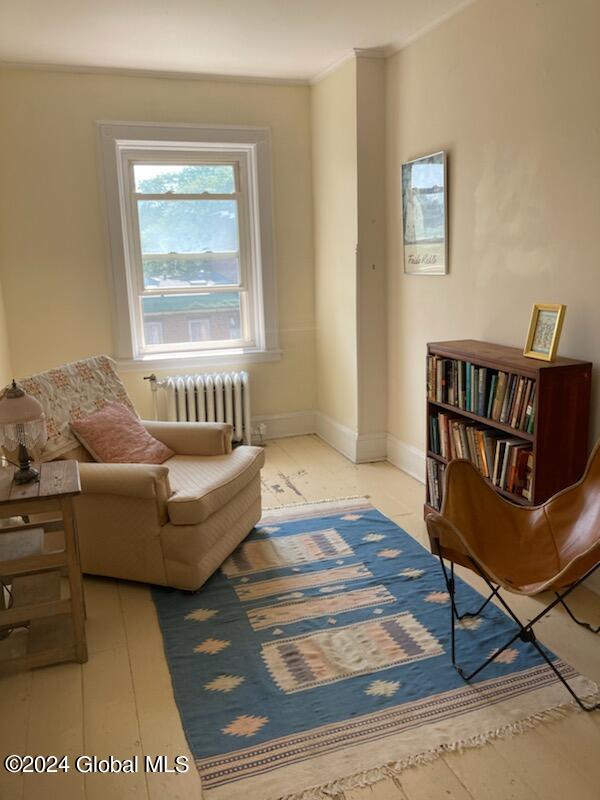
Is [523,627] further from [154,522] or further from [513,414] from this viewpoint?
[154,522]

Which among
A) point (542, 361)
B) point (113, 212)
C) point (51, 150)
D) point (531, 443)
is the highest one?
point (51, 150)

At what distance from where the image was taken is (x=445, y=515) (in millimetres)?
2520

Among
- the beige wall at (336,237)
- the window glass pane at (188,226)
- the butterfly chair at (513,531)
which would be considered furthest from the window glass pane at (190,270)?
the butterfly chair at (513,531)

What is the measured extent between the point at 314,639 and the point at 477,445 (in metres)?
1.22

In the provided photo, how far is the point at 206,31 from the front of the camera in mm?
3645

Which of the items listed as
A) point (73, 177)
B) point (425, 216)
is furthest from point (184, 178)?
point (425, 216)

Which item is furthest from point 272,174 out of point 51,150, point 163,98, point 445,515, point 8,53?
point 445,515

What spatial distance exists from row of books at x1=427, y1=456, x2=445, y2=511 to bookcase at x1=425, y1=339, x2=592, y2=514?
0.02m

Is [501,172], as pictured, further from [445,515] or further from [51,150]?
[51,150]

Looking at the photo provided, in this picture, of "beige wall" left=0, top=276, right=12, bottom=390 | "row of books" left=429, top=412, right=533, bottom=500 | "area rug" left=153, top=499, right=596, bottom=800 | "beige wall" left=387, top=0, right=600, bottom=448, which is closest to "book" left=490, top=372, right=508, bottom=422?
"row of books" left=429, top=412, right=533, bottom=500

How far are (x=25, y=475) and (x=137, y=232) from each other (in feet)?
8.93

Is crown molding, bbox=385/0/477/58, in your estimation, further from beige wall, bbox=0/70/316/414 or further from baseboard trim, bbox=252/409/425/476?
baseboard trim, bbox=252/409/425/476

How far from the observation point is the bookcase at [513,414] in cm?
268

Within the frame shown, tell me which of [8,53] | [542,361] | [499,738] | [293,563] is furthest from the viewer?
[8,53]
